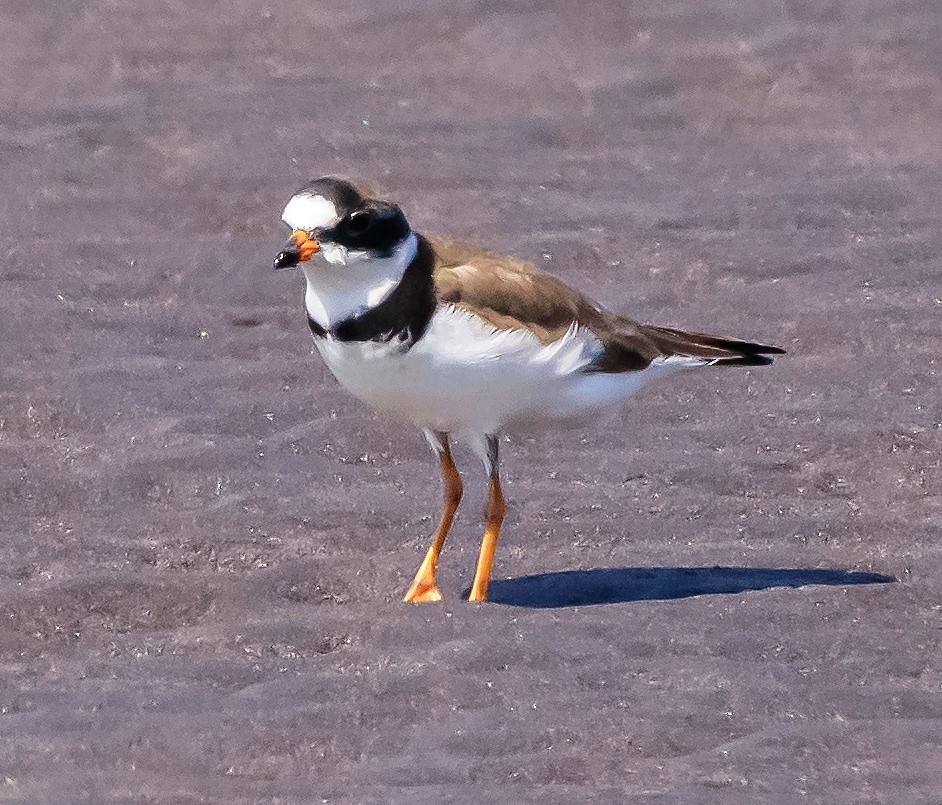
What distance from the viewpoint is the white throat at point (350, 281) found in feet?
17.2

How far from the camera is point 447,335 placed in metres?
5.33

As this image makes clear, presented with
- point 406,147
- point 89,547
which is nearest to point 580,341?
point 89,547

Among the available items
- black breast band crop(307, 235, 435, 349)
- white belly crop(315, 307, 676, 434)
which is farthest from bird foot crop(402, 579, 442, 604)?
black breast band crop(307, 235, 435, 349)

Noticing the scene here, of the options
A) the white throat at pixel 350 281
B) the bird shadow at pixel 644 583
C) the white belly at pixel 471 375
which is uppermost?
the white throat at pixel 350 281

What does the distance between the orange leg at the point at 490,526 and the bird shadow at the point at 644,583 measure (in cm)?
5

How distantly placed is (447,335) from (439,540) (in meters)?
0.75

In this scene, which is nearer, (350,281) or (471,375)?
(350,281)

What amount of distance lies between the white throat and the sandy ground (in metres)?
0.83

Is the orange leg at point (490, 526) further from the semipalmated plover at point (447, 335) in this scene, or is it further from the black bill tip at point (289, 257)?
the black bill tip at point (289, 257)

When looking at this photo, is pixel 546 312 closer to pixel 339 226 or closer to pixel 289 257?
pixel 339 226

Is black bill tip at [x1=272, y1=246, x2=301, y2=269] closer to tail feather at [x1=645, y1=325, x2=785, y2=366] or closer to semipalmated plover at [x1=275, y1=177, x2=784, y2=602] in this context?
semipalmated plover at [x1=275, y1=177, x2=784, y2=602]

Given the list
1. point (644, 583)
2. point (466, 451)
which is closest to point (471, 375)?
point (644, 583)

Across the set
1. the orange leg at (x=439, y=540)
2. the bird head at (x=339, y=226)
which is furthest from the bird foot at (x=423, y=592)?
the bird head at (x=339, y=226)

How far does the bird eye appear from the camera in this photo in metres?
5.23
